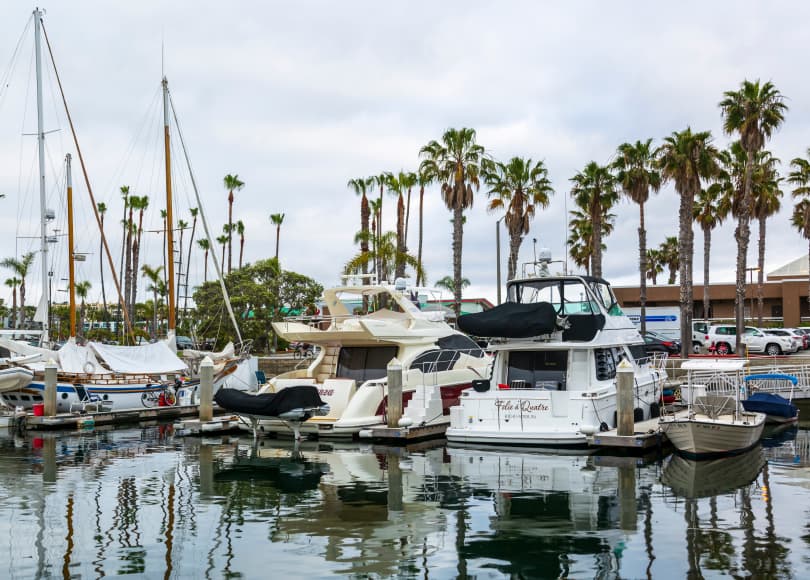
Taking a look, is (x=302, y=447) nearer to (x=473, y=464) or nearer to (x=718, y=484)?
(x=473, y=464)

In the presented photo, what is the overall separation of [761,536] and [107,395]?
2192 centimetres

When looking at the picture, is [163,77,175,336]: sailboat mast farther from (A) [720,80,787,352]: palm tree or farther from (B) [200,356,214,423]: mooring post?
(A) [720,80,787,352]: palm tree

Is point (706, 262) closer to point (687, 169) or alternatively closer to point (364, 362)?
point (687, 169)

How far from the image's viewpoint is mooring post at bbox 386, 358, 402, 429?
19.5 meters

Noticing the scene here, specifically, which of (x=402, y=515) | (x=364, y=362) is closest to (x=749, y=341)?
(x=364, y=362)

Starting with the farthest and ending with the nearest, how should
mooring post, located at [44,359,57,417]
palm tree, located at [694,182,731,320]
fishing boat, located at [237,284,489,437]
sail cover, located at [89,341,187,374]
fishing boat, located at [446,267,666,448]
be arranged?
palm tree, located at [694,182,731,320]
sail cover, located at [89,341,187,374]
mooring post, located at [44,359,57,417]
fishing boat, located at [237,284,489,437]
fishing boat, located at [446,267,666,448]

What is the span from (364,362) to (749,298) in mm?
43730

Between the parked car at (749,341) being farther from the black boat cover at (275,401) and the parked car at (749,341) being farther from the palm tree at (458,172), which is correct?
A: the black boat cover at (275,401)

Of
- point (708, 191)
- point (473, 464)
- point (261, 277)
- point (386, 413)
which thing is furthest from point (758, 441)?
point (261, 277)

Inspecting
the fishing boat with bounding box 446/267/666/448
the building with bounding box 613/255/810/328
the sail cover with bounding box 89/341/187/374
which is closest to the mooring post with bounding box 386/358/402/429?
the fishing boat with bounding box 446/267/666/448

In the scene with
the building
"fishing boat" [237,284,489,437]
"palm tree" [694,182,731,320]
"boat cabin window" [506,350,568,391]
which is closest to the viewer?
"boat cabin window" [506,350,568,391]

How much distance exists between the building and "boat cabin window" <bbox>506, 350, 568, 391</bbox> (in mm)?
37986

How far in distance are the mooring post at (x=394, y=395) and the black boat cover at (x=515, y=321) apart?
6.49 ft

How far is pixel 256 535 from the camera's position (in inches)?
424
